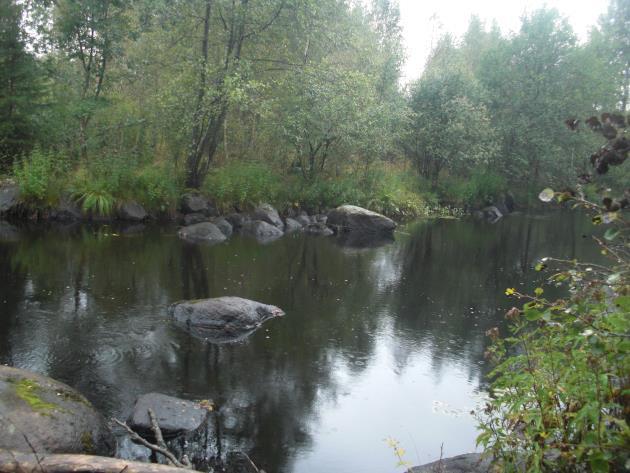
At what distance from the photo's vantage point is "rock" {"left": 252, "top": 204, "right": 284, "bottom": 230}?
861 inches

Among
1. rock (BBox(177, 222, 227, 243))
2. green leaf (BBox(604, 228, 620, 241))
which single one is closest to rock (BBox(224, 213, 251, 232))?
rock (BBox(177, 222, 227, 243))

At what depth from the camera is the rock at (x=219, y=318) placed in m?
9.19

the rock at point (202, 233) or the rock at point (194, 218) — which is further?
the rock at point (194, 218)

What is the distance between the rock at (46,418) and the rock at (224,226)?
13.7 metres

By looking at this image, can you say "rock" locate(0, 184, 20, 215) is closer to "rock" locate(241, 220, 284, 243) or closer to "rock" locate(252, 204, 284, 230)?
"rock" locate(241, 220, 284, 243)

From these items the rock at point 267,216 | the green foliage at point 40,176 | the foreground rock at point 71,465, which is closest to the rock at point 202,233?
the rock at point 267,216

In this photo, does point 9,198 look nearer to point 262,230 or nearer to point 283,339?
point 262,230

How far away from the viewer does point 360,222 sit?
2275 cm

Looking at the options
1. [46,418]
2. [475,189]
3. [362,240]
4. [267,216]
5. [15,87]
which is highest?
[15,87]

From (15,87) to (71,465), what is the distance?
19546 mm

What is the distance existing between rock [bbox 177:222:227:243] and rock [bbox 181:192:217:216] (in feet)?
8.52

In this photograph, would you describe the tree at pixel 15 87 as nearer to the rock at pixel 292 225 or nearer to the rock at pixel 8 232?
the rock at pixel 8 232

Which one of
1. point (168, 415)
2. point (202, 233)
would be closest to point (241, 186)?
point (202, 233)

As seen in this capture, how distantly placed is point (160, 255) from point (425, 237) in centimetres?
1105
